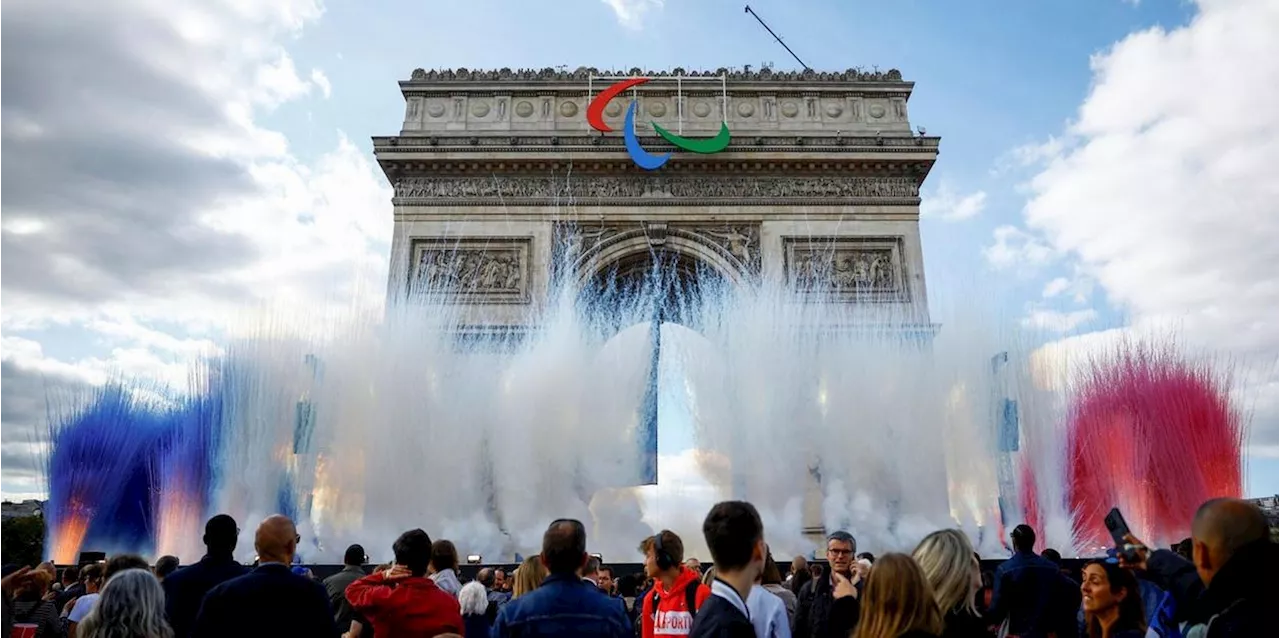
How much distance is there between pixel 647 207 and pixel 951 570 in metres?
19.7

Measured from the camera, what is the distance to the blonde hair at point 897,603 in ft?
7.67

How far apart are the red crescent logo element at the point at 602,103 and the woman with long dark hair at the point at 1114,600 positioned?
19.9 meters

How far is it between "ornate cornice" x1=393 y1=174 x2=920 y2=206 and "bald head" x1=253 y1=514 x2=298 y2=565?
19133 mm

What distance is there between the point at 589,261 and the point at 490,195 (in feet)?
10.7

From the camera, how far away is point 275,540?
130 inches

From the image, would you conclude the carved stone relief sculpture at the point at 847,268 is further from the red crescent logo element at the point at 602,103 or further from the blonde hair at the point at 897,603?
the blonde hair at the point at 897,603

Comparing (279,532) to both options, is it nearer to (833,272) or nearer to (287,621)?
(287,621)

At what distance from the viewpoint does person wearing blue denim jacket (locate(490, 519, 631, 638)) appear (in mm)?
2930

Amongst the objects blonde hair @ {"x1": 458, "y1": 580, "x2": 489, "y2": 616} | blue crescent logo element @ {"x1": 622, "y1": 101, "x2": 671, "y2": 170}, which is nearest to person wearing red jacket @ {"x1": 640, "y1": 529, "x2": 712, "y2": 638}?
blonde hair @ {"x1": 458, "y1": 580, "x2": 489, "y2": 616}

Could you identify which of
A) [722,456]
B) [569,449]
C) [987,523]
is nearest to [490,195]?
[569,449]

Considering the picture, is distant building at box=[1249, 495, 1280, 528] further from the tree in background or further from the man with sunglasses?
the tree in background

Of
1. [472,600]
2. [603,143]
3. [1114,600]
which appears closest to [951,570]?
[1114,600]

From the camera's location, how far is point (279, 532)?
331 centimetres

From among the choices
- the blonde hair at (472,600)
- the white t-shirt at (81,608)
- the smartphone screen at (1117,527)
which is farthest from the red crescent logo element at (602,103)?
the smartphone screen at (1117,527)
